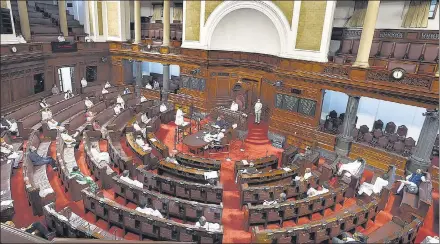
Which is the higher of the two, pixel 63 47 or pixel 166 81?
pixel 63 47

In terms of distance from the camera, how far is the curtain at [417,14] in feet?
46.2

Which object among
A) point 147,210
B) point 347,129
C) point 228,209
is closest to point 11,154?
point 147,210

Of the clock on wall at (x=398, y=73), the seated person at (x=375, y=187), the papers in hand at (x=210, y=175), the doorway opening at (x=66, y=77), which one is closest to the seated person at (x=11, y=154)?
the papers in hand at (x=210, y=175)

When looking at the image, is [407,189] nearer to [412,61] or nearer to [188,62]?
[412,61]

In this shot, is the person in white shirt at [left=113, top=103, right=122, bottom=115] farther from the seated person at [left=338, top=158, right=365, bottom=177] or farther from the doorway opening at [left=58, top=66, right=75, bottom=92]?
the seated person at [left=338, top=158, right=365, bottom=177]

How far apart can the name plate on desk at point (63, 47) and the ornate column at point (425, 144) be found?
20.4 m

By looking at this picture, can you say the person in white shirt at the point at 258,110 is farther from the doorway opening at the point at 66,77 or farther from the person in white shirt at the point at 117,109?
the doorway opening at the point at 66,77

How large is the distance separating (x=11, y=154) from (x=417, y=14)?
1999 cm

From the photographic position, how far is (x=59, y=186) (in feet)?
33.4

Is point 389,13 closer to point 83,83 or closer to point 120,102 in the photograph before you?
point 120,102

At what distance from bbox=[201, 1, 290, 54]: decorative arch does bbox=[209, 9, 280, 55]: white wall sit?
44cm

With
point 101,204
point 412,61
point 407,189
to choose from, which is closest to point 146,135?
point 101,204

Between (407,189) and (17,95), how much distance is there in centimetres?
1956

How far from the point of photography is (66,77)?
19922 millimetres
